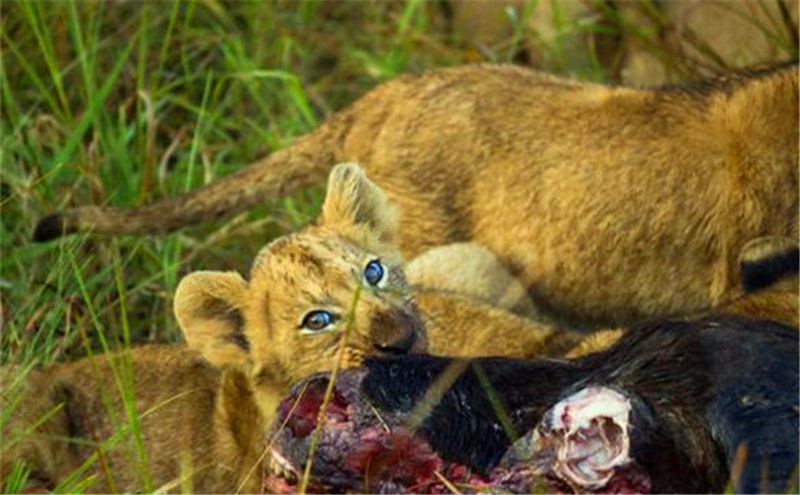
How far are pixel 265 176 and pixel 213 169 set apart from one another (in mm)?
922

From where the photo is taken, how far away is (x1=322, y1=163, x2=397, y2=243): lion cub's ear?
213 inches

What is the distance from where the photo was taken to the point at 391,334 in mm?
4855

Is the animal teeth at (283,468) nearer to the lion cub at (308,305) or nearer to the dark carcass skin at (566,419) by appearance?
the dark carcass skin at (566,419)

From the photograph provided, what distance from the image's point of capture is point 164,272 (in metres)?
6.34

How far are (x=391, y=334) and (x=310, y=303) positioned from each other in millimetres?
268

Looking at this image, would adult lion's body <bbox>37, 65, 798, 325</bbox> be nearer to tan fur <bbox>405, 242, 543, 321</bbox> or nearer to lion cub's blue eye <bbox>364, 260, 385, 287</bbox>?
tan fur <bbox>405, 242, 543, 321</bbox>

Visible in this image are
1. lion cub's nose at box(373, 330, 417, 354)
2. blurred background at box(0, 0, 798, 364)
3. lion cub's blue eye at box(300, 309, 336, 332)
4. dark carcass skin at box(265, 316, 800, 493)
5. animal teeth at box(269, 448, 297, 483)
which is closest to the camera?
dark carcass skin at box(265, 316, 800, 493)

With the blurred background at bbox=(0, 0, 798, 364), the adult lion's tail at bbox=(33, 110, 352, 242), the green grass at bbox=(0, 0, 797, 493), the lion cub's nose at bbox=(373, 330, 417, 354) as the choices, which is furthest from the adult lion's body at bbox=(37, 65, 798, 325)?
the lion cub's nose at bbox=(373, 330, 417, 354)

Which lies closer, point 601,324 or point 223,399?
point 223,399

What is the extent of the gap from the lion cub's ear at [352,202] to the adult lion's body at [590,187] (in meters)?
0.69

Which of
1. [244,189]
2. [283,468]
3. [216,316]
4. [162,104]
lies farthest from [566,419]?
[162,104]

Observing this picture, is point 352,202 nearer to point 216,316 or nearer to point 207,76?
point 216,316

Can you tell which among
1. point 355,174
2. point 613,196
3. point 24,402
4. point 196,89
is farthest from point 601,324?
point 196,89

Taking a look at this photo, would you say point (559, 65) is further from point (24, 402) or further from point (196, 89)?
point (24, 402)
